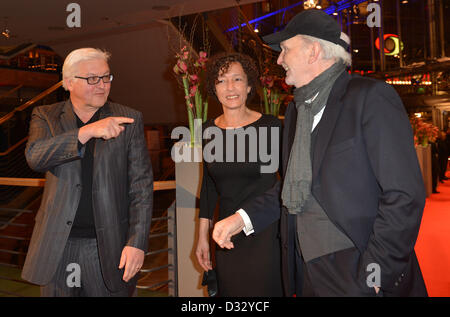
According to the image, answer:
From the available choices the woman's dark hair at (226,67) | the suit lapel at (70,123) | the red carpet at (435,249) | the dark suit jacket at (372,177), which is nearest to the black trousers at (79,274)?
the suit lapel at (70,123)

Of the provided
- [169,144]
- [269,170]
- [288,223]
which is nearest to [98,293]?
[288,223]

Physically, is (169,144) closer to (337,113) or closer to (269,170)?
(269,170)

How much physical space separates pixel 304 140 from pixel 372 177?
0.25 m

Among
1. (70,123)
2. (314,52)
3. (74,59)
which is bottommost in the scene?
(70,123)

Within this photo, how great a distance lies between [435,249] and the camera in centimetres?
512

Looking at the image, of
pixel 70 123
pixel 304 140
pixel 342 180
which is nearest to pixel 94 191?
pixel 70 123

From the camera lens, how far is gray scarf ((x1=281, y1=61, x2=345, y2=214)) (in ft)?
4.50

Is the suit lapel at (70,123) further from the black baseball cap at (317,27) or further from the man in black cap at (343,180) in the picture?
the black baseball cap at (317,27)

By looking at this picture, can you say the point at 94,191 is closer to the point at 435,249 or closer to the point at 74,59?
the point at 74,59

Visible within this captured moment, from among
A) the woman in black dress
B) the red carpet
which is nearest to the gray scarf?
the woman in black dress

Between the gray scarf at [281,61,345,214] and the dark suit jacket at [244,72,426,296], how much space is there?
0.03m

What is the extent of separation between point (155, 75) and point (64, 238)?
→ 9.97m

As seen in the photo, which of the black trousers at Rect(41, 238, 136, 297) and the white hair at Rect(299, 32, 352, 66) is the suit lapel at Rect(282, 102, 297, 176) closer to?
the white hair at Rect(299, 32, 352, 66)

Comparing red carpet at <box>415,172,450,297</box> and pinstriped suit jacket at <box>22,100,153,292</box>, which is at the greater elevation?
pinstriped suit jacket at <box>22,100,153,292</box>
